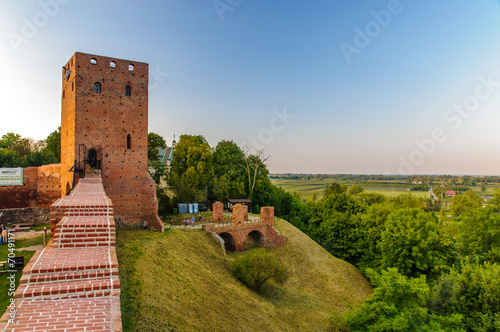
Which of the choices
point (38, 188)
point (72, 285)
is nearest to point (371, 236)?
point (72, 285)

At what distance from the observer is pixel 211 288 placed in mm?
14922

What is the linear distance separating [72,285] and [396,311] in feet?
48.4

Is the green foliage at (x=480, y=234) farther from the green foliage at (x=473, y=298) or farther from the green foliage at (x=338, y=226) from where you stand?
the green foliage at (x=473, y=298)

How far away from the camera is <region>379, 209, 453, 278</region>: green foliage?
2350 cm

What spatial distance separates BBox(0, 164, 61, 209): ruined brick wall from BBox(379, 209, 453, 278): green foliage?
89.4 ft

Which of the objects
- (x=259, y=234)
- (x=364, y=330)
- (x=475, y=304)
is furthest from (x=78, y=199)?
(x=259, y=234)

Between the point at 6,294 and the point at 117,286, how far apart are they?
21.9ft

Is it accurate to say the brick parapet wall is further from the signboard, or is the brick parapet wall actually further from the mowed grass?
the mowed grass

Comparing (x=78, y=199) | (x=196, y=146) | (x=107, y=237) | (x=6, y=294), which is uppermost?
(x=196, y=146)

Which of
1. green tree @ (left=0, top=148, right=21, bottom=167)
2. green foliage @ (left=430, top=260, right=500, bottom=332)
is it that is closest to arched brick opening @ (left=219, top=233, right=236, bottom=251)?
green foliage @ (left=430, top=260, right=500, bottom=332)

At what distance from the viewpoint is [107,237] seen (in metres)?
7.91

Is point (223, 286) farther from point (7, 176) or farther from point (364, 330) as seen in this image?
point (7, 176)

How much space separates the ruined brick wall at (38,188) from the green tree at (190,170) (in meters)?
12.7

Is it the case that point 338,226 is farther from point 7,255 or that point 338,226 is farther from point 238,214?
point 7,255
